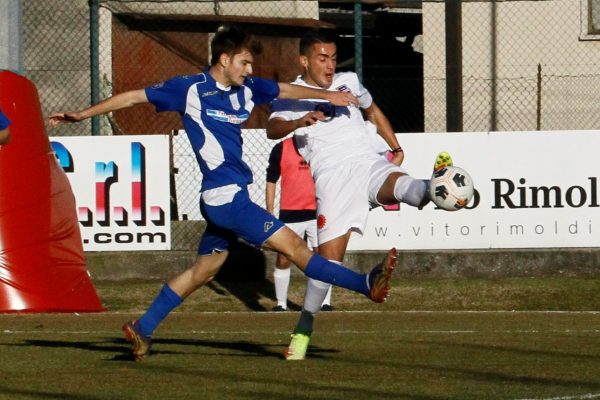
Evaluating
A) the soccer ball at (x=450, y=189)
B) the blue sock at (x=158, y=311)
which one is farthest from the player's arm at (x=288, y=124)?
the blue sock at (x=158, y=311)

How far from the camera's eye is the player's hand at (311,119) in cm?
920

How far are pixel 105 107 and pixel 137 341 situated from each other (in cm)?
148

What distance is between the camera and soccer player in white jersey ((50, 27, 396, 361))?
9.12 meters

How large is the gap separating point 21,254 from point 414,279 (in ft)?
14.5

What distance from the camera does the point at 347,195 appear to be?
979 centimetres

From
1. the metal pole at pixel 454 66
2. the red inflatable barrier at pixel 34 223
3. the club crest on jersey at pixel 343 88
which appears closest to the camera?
the club crest on jersey at pixel 343 88

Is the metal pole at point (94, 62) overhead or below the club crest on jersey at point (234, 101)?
below

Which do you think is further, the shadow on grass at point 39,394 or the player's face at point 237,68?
the player's face at point 237,68

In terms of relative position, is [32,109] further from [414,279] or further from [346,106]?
[346,106]

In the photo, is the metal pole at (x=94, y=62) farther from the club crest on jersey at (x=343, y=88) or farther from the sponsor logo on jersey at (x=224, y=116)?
the sponsor logo on jersey at (x=224, y=116)

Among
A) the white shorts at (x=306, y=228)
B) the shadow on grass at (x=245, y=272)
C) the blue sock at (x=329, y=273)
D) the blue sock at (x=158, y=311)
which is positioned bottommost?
the shadow on grass at (x=245, y=272)

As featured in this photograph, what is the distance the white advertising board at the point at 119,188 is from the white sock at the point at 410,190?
7.16 m

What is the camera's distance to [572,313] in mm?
14180

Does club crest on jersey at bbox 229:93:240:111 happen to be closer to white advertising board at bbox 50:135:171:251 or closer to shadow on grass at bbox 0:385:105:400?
shadow on grass at bbox 0:385:105:400
